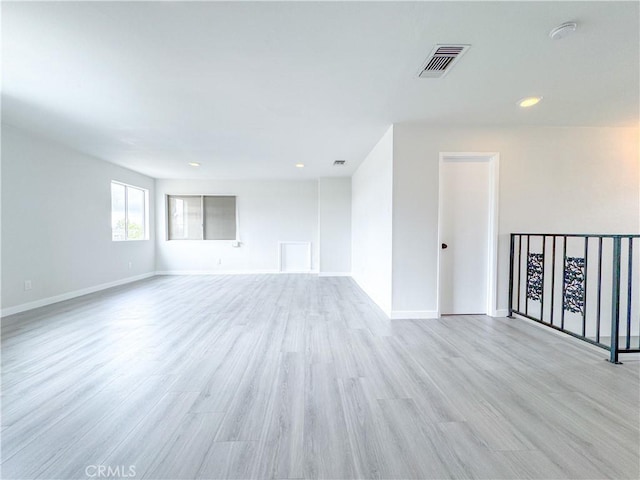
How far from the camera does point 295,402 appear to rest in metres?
1.61

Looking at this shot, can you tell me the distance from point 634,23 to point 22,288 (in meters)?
6.91

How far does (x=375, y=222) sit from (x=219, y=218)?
188 inches

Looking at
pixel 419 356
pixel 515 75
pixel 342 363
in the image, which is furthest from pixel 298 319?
pixel 515 75

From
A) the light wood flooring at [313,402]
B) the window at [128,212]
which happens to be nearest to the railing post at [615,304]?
the light wood flooring at [313,402]

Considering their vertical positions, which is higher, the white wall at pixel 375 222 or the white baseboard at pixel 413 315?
the white wall at pixel 375 222

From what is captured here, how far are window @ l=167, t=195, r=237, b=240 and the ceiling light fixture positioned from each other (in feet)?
22.0

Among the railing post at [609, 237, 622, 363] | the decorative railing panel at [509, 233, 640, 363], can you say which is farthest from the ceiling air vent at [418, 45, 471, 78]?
the decorative railing panel at [509, 233, 640, 363]

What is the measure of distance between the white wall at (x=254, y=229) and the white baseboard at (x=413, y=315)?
4.06 meters

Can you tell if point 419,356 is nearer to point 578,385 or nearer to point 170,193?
point 578,385

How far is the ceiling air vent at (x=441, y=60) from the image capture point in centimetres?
187

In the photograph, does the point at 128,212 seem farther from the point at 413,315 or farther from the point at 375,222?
the point at 413,315

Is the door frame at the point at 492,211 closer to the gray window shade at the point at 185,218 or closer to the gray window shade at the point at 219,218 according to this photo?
the gray window shade at the point at 219,218

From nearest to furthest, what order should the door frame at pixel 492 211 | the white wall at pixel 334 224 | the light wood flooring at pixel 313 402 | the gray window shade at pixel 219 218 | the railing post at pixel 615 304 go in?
the light wood flooring at pixel 313 402, the railing post at pixel 615 304, the door frame at pixel 492 211, the white wall at pixel 334 224, the gray window shade at pixel 219 218

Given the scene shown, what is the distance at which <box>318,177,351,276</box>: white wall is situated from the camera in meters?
6.64
